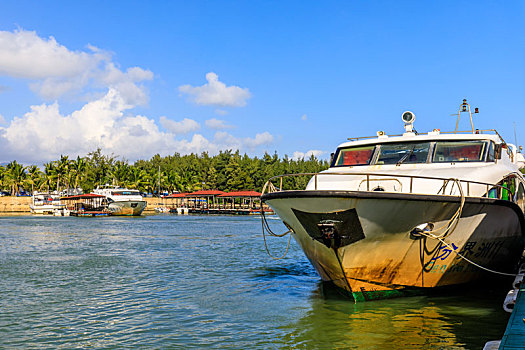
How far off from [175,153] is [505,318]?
151472 mm

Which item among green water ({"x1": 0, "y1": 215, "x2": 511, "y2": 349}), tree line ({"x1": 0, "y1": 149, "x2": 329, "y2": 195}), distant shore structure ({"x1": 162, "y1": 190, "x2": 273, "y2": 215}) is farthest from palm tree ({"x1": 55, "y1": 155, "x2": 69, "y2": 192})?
green water ({"x1": 0, "y1": 215, "x2": 511, "y2": 349})

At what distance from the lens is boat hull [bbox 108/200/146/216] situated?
68688mm

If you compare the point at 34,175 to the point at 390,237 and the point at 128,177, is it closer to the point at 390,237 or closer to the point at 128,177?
the point at 128,177

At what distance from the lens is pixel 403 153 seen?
40.4 feet

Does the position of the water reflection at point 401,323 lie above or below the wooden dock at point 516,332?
below

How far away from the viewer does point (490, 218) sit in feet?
34.2

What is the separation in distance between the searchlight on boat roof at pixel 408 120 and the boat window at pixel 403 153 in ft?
3.52

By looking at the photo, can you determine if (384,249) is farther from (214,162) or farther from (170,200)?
(214,162)

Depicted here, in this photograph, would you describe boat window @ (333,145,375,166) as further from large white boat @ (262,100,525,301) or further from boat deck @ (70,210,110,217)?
boat deck @ (70,210,110,217)

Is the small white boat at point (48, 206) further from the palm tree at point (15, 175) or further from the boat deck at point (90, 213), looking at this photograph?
the palm tree at point (15, 175)

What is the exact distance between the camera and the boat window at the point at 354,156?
503 inches

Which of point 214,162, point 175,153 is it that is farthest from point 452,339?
point 175,153

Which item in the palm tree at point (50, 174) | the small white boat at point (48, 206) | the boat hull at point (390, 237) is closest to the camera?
the boat hull at point (390, 237)

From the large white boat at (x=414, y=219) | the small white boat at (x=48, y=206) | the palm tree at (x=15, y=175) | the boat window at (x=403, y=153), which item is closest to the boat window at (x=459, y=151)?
the large white boat at (x=414, y=219)
